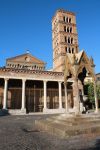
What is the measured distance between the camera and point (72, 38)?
48688 millimetres

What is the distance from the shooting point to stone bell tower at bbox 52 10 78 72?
4563cm

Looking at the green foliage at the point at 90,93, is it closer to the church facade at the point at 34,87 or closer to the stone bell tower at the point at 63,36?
the church facade at the point at 34,87

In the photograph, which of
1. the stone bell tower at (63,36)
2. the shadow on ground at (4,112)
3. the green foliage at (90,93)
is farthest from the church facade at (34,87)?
the green foliage at (90,93)

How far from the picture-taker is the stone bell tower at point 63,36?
150ft

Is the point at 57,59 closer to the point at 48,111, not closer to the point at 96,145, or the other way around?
the point at 48,111

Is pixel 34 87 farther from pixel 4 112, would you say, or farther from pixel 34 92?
pixel 4 112

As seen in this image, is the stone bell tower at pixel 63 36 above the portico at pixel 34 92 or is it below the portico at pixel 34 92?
above

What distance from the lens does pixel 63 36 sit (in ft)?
154

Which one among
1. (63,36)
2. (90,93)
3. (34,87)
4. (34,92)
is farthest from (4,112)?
(63,36)

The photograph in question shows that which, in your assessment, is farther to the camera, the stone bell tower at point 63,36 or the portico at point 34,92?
the stone bell tower at point 63,36

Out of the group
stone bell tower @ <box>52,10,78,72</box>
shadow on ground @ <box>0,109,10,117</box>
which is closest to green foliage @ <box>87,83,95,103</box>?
stone bell tower @ <box>52,10,78,72</box>

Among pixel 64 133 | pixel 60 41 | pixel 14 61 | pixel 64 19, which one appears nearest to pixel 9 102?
pixel 14 61

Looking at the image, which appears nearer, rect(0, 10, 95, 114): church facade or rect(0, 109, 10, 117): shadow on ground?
rect(0, 109, 10, 117): shadow on ground

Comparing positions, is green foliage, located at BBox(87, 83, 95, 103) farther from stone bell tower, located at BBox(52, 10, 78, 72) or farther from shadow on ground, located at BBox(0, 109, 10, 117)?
shadow on ground, located at BBox(0, 109, 10, 117)
